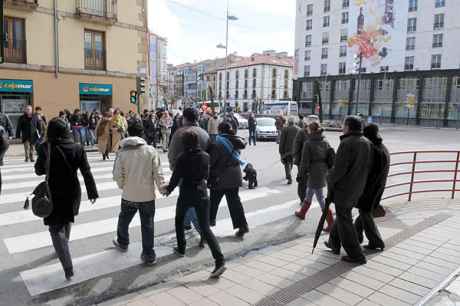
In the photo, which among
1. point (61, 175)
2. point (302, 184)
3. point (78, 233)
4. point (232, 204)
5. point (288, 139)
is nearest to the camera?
point (61, 175)

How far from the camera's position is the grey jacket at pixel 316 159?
610cm

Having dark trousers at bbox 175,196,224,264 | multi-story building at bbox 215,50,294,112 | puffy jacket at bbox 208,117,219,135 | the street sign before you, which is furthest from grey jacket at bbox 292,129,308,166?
multi-story building at bbox 215,50,294,112

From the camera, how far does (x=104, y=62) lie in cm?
2122

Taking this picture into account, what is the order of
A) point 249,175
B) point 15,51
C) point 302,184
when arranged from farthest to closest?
point 15,51 → point 249,175 → point 302,184

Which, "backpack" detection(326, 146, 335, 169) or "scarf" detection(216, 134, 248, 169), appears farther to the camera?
"backpack" detection(326, 146, 335, 169)

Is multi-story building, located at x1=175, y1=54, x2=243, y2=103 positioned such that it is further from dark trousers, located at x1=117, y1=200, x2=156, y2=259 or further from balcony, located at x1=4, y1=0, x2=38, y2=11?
dark trousers, located at x1=117, y1=200, x2=156, y2=259

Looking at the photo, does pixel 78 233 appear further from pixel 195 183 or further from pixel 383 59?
pixel 383 59

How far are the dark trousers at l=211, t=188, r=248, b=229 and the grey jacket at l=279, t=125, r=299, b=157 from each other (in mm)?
3874

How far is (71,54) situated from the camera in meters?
19.8

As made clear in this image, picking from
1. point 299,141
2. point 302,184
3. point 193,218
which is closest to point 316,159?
point 302,184

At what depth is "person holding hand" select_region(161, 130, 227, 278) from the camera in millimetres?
4215

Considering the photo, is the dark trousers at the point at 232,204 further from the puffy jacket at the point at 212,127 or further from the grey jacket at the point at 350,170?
the puffy jacket at the point at 212,127

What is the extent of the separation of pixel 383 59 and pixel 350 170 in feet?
189

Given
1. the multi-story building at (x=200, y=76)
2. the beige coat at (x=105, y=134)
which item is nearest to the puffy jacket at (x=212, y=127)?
the beige coat at (x=105, y=134)
